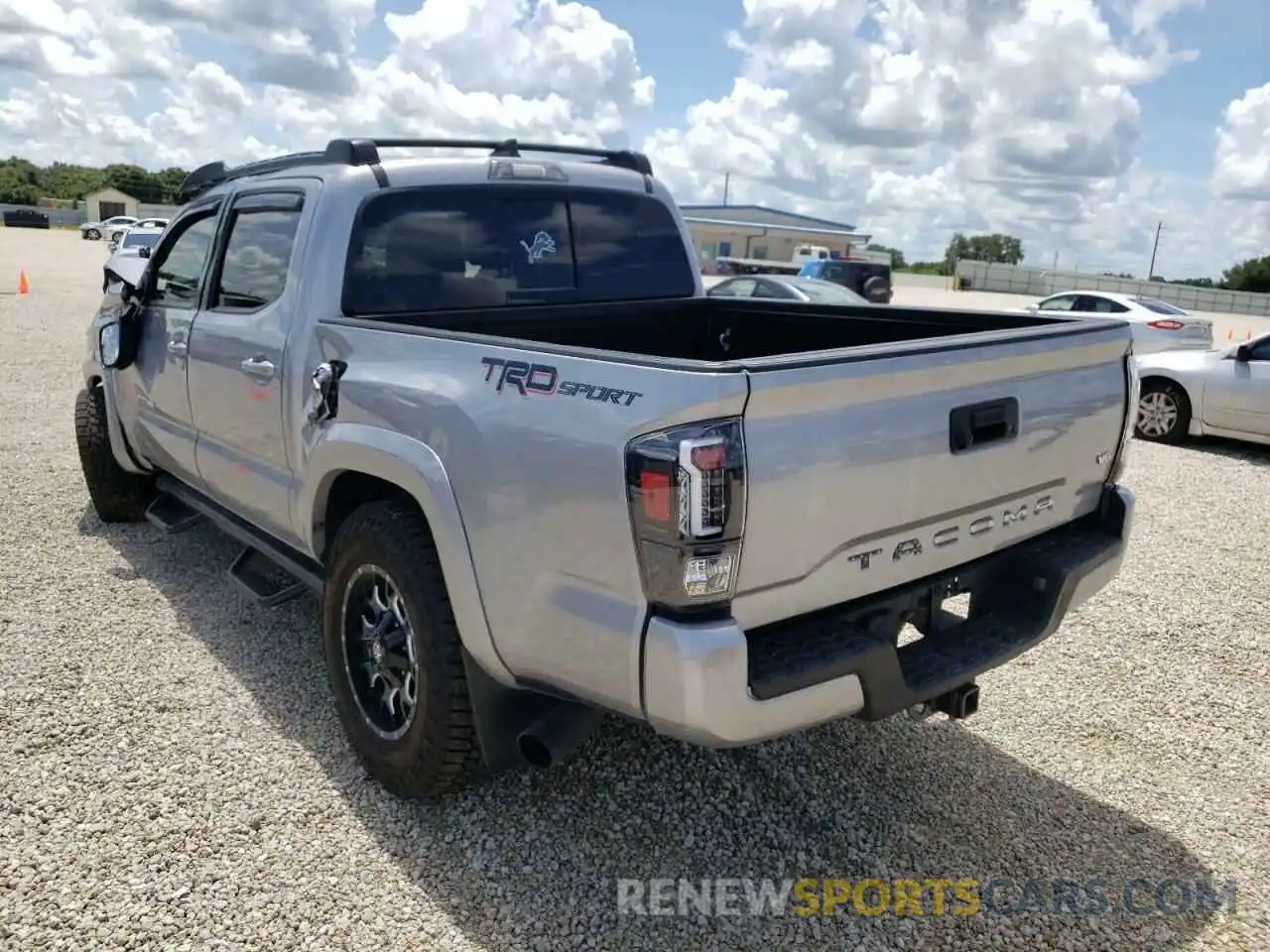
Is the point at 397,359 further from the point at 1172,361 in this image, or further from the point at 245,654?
the point at 1172,361

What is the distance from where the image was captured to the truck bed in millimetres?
3879

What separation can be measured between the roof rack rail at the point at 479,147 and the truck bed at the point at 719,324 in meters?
0.64

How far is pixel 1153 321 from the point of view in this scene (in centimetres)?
1541

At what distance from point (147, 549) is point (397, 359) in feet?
10.5

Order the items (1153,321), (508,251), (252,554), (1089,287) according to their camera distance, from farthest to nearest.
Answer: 1. (1089,287)
2. (1153,321)
3. (252,554)
4. (508,251)

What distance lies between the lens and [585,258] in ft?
14.0

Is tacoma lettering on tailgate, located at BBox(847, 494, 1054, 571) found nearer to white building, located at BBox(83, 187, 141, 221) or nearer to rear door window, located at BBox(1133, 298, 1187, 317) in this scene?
rear door window, located at BBox(1133, 298, 1187, 317)

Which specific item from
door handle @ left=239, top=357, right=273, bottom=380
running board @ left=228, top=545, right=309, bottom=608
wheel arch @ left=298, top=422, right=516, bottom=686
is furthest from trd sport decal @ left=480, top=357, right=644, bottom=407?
running board @ left=228, top=545, right=309, bottom=608

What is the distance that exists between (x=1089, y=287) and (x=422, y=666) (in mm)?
63771

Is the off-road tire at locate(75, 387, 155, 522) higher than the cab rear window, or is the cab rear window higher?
the cab rear window

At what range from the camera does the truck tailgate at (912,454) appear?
231cm

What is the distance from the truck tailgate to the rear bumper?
78 millimetres

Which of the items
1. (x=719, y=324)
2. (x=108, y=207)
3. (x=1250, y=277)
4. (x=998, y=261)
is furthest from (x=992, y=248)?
(x=719, y=324)

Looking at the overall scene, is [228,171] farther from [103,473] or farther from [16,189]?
[16,189]
